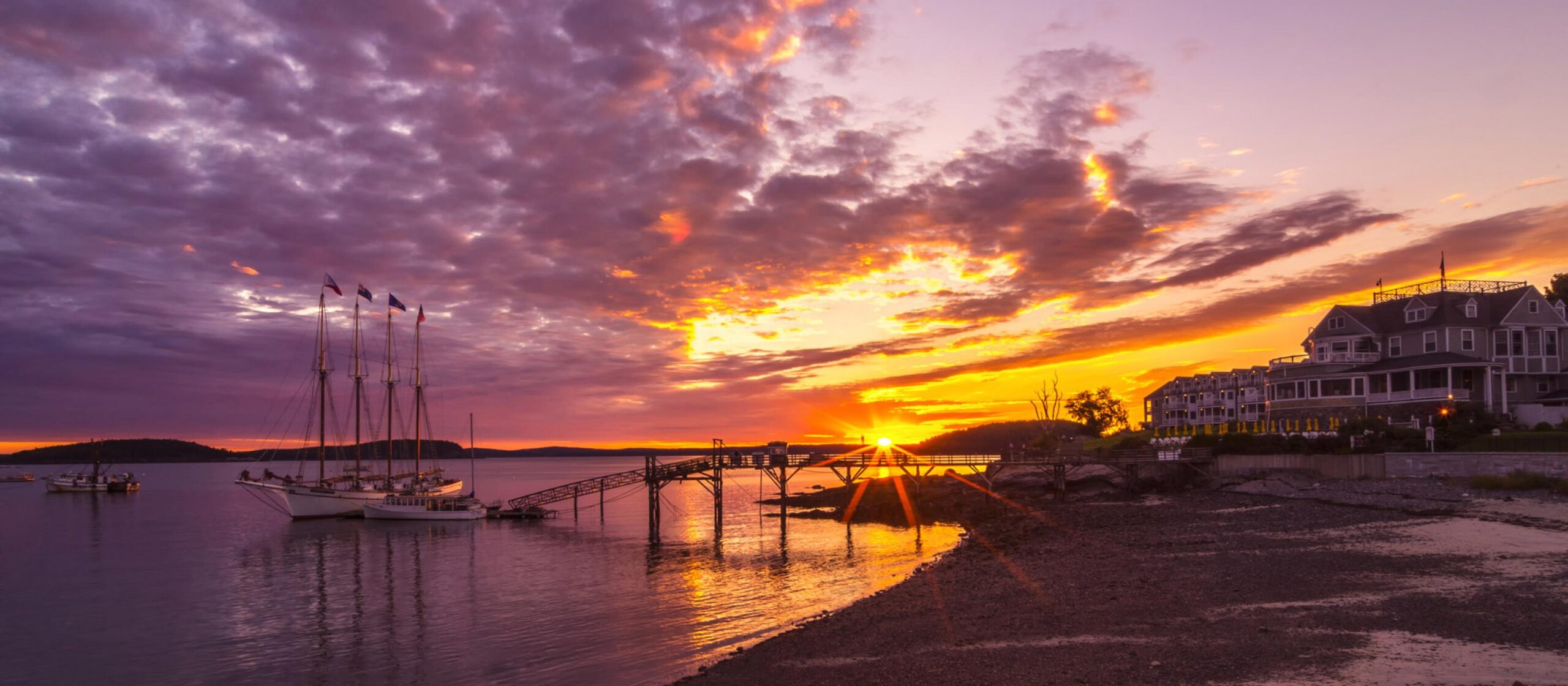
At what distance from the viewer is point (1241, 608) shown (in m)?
20.5

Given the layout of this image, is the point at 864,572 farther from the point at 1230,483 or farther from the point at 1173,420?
the point at 1173,420

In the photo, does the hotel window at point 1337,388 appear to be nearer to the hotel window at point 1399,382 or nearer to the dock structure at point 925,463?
the hotel window at point 1399,382

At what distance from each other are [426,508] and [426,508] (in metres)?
0.10

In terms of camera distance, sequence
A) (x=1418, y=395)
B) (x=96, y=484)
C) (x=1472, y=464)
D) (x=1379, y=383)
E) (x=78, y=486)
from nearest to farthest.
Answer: (x=1472, y=464) < (x=1418, y=395) < (x=1379, y=383) < (x=96, y=484) < (x=78, y=486)

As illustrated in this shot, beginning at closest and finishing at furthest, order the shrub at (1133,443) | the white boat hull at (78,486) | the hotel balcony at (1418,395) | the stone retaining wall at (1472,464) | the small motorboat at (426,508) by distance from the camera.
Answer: the stone retaining wall at (1472,464)
the hotel balcony at (1418,395)
the shrub at (1133,443)
the small motorboat at (426,508)
the white boat hull at (78,486)

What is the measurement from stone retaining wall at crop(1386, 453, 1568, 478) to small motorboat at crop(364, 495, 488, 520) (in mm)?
70091

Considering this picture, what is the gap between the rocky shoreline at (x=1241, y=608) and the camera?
15.4m

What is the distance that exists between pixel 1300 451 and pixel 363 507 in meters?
80.9

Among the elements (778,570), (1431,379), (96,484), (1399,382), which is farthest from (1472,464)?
(96,484)

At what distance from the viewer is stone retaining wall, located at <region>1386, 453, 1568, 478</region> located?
131ft

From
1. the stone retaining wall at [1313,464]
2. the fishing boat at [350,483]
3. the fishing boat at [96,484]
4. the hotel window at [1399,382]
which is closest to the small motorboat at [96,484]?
the fishing boat at [96,484]

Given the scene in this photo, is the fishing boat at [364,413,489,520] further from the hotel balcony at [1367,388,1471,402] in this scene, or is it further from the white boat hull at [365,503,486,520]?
the hotel balcony at [1367,388,1471,402]

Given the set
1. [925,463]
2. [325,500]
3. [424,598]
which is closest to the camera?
[424,598]

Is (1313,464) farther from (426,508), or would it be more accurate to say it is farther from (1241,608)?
(426,508)
